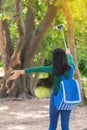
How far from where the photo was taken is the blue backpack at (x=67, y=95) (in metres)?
5.83

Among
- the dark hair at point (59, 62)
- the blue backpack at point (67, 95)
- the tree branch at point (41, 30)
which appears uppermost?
the tree branch at point (41, 30)

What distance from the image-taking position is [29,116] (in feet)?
35.6

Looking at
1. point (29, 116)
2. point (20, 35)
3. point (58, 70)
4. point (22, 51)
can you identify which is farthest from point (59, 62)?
point (22, 51)

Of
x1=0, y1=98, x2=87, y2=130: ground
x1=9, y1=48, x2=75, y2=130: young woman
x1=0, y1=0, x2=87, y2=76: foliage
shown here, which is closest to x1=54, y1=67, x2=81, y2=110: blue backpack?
x1=9, y1=48, x2=75, y2=130: young woman

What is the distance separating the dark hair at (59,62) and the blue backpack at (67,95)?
121 mm

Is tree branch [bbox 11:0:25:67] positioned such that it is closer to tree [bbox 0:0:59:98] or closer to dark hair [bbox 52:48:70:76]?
tree [bbox 0:0:59:98]

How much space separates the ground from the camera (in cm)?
917

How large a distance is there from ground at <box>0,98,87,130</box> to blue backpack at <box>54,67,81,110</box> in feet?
9.04

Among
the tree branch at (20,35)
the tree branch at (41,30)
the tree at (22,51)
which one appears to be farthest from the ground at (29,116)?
the tree branch at (41,30)

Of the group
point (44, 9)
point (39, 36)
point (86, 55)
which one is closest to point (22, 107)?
point (39, 36)

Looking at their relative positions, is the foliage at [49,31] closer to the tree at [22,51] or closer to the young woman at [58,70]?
the tree at [22,51]

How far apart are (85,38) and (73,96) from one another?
1214 cm

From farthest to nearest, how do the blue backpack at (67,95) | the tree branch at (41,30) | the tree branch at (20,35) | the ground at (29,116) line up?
the tree branch at (41,30), the tree branch at (20,35), the ground at (29,116), the blue backpack at (67,95)

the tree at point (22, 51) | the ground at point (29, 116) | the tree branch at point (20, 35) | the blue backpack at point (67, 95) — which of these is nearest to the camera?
the blue backpack at point (67, 95)
